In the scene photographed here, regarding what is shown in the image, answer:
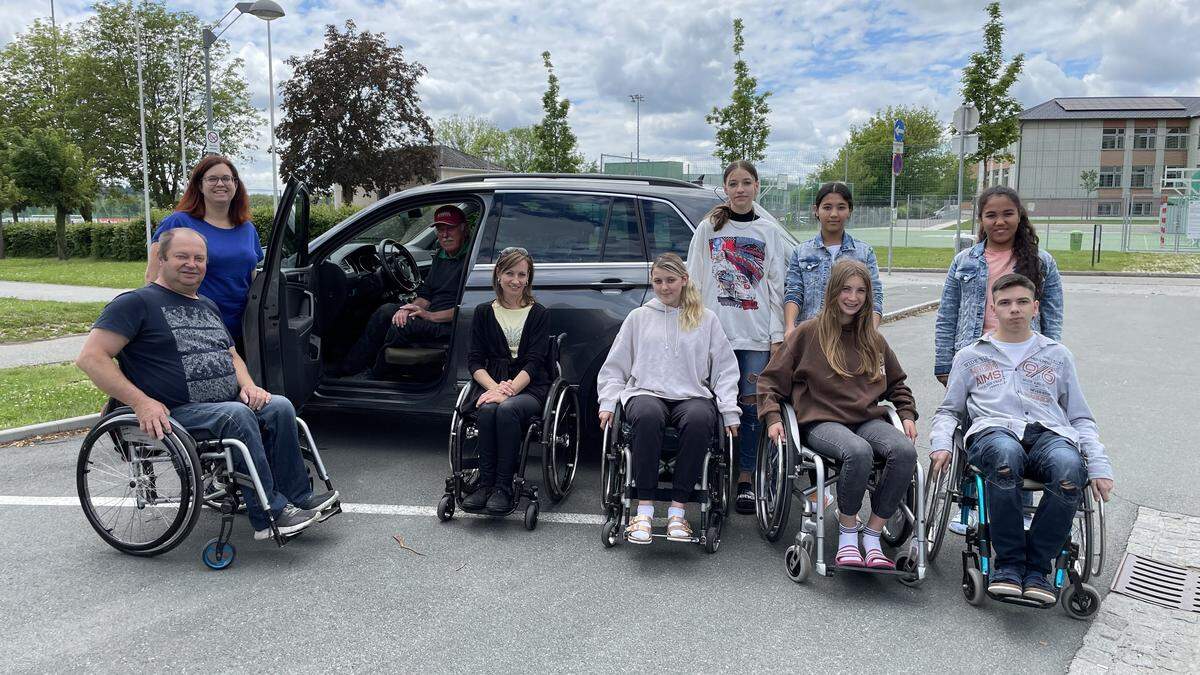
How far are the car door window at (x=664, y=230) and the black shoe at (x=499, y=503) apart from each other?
5.52ft

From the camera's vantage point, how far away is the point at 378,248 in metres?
5.80

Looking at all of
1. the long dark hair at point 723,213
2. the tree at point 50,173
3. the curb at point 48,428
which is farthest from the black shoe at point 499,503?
the tree at point 50,173

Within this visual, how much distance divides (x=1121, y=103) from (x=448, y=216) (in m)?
93.1

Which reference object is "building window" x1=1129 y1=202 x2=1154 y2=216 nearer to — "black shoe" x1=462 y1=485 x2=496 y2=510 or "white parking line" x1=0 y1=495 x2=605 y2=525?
"white parking line" x1=0 y1=495 x2=605 y2=525

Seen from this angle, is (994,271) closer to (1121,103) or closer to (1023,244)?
(1023,244)

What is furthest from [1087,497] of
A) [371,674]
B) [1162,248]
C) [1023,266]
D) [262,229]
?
[1162,248]

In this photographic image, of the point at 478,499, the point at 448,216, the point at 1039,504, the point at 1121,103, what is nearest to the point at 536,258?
the point at 448,216

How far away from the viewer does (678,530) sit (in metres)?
3.68

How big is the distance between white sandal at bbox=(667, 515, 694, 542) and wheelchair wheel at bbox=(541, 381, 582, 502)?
760 mm

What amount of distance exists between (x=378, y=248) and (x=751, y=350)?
290 cm

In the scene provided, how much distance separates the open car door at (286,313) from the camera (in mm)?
4258

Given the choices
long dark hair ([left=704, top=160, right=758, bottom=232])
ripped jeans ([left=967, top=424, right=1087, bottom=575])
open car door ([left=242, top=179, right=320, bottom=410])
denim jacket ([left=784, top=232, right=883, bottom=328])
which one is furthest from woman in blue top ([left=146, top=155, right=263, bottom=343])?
ripped jeans ([left=967, top=424, right=1087, bottom=575])

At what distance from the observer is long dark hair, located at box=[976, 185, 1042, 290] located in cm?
380

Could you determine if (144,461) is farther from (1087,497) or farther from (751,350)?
(1087,497)
